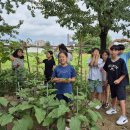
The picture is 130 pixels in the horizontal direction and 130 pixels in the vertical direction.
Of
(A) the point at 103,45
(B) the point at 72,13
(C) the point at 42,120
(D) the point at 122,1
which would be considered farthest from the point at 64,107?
(A) the point at 103,45

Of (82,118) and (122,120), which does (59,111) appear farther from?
(122,120)

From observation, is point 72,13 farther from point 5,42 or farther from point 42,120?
point 42,120

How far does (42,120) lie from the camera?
16.4ft

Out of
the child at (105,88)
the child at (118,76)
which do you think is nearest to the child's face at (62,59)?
the child at (118,76)

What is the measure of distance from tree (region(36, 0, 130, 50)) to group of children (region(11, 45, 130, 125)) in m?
1.53

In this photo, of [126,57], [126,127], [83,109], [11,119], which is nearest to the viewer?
[11,119]

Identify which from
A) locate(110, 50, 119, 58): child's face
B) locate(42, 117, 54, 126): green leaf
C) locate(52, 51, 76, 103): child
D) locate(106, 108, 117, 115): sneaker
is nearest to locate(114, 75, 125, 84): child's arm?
locate(110, 50, 119, 58): child's face

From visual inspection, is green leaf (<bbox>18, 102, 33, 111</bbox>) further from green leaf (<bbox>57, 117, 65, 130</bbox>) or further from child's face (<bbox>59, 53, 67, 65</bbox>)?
child's face (<bbox>59, 53, 67, 65</bbox>)

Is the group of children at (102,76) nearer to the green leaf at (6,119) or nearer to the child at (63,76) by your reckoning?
the child at (63,76)

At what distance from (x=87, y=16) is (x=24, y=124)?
6.46 meters

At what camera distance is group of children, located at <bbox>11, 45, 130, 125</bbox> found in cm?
718

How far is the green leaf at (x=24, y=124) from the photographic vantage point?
16.3ft

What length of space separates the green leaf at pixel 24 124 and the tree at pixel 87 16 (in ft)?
17.4

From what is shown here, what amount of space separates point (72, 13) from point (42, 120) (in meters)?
6.50
